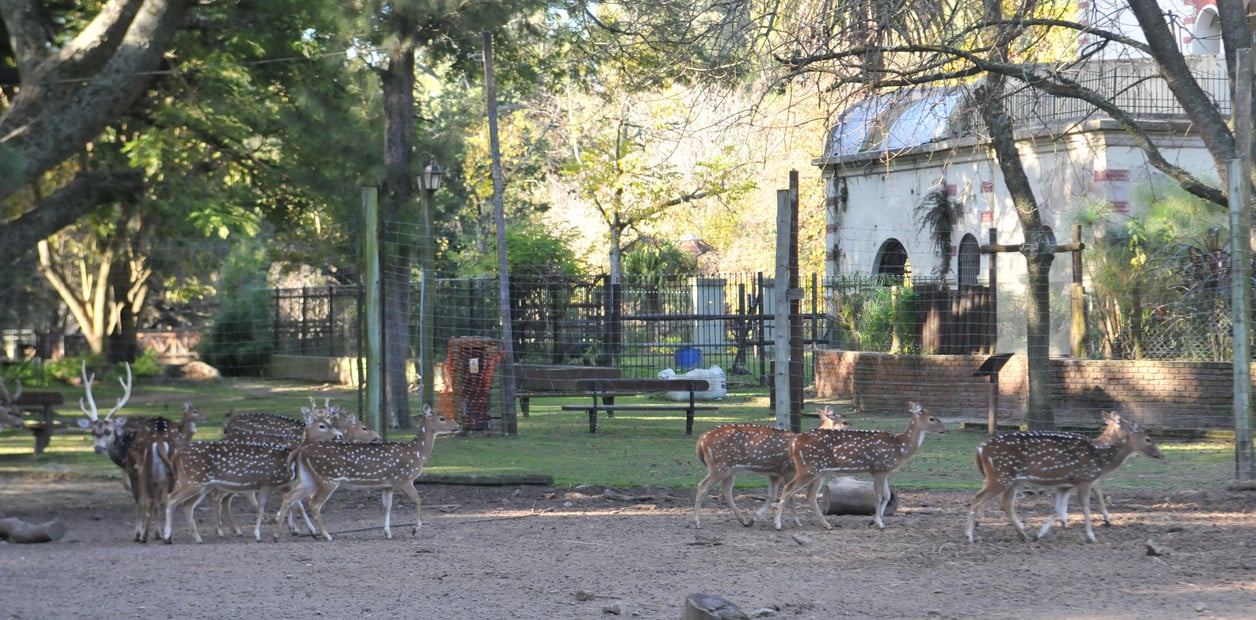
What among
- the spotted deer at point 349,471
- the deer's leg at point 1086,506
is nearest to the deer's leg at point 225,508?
the spotted deer at point 349,471

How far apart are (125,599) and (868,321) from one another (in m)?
17.8

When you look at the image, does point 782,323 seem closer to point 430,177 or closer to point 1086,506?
point 1086,506

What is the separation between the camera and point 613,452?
54.9 ft

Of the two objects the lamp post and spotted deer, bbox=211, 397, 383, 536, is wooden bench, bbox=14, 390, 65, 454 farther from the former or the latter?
the lamp post

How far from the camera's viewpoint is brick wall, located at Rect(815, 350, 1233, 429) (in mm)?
17500

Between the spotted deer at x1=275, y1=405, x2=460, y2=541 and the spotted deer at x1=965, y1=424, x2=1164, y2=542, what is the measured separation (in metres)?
4.88

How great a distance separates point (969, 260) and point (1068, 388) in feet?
33.1

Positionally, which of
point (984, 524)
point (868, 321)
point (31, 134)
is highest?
point (31, 134)

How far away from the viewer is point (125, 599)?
8.15 metres

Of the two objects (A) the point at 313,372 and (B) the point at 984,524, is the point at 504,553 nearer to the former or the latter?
(B) the point at 984,524

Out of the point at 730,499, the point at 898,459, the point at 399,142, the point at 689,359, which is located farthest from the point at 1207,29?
the point at 730,499

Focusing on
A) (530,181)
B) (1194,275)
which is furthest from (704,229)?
(1194,275)

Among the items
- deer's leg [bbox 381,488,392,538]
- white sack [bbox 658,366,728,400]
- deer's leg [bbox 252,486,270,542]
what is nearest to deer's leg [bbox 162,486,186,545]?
deer's leg [bbox 252,486,270,542]

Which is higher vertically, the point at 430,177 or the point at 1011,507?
the point at 430,177
